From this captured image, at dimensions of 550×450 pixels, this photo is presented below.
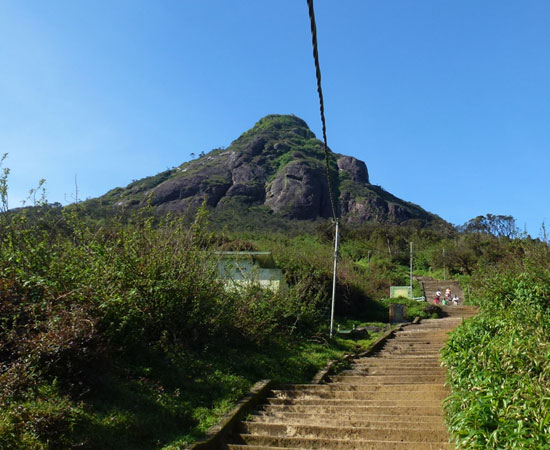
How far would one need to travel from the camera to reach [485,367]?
213 inches

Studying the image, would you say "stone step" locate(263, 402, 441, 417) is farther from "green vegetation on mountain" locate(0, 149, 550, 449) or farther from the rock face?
the rock face

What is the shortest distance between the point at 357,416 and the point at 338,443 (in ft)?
3.26

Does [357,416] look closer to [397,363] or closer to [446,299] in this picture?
[397,363]

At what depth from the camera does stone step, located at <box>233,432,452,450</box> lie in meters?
5.27

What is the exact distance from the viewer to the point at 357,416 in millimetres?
6605

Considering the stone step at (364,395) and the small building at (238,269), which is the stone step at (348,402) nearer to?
the stone step at (364,395)

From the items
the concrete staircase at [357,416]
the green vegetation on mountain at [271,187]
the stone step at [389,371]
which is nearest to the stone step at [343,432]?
the concrete staircase at [357,416]

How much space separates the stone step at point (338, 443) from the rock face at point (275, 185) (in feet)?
206

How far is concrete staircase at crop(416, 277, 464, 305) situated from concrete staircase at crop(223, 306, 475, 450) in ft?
83.8

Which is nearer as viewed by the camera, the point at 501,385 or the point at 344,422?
the point at 501,385

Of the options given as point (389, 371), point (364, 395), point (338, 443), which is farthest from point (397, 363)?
point (338, 443)

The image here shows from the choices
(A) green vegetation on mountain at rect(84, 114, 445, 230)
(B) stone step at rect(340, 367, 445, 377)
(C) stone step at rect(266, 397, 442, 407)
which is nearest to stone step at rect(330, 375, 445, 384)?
(B) stone step at rect(340, 367, 445, 377)

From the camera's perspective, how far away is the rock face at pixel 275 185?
80562 mm

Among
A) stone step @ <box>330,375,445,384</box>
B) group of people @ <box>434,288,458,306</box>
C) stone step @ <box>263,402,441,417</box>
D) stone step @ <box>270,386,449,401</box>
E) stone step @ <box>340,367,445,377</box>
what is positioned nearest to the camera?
stone step @ <box>263,402,441,417</box>
